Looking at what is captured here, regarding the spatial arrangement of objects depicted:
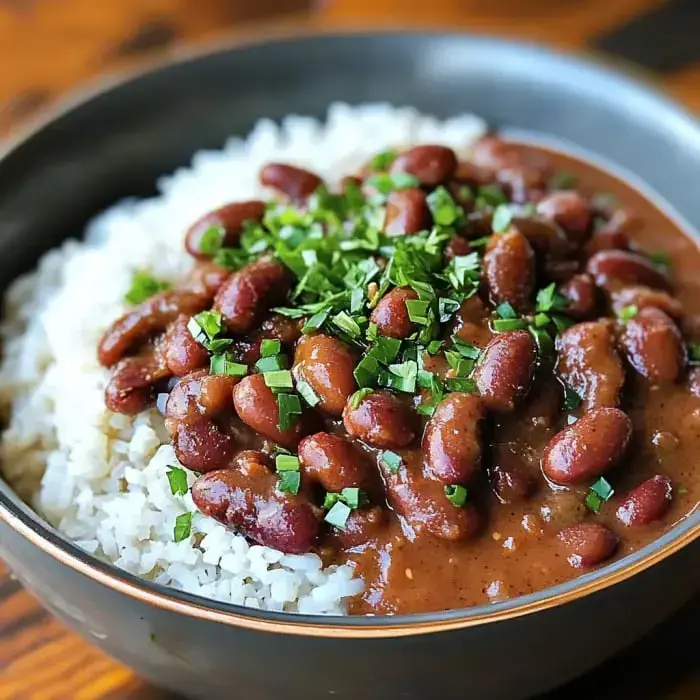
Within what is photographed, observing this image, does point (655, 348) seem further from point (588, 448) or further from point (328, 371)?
point (328, 371)

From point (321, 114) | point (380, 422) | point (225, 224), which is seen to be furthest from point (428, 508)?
point (321, 114)

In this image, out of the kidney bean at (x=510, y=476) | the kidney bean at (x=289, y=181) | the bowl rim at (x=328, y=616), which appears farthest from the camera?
the kidney bean at (x=289, y=181)

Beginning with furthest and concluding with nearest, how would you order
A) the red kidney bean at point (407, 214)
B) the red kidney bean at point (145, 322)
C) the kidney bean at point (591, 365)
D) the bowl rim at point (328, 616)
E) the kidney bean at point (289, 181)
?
the kidney bean at point (289, 181) < the red kidney bean at point (407, 214) < the red kidney bean at point (145, 322) < the kidney bean at point (591, 365) < the bowl rim at point (328, 616)

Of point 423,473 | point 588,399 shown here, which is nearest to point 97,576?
point 423,473

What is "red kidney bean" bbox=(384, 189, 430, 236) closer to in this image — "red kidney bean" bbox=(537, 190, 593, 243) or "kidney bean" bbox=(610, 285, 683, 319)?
"red kidney bean" bbox=(537, 190, 593, 243)

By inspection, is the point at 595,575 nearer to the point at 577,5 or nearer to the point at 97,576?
the point at 97,576

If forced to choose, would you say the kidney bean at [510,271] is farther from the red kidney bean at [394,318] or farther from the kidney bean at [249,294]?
the kidney bean at [249,294]

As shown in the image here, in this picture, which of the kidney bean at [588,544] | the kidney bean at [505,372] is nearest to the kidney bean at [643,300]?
the kidney bean at [505,372]

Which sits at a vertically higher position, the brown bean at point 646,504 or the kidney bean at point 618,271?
the kidney bean at point 618,271
